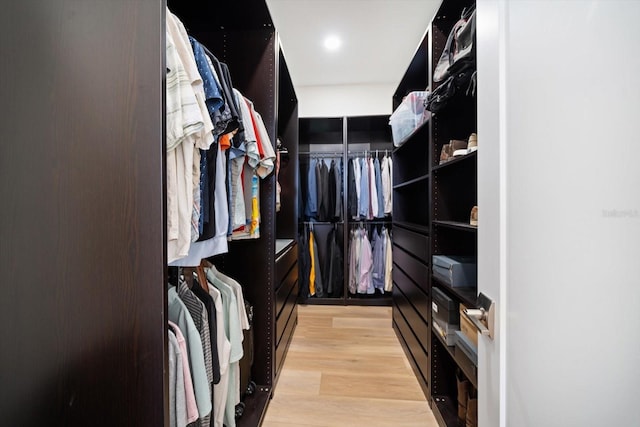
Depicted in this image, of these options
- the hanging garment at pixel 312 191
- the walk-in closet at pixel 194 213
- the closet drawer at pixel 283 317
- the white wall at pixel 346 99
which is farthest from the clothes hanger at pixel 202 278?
the white wall at pixel 346 99

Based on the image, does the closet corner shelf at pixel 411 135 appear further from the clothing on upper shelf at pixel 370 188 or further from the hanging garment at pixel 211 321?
the hanging garment at pixel 211 321

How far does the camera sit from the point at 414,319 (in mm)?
1724

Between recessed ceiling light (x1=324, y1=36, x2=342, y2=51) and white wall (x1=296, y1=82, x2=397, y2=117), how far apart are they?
70 cm

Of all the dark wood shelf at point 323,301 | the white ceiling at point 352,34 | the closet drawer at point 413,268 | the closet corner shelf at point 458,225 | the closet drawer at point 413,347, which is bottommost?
the dark wood shelf at point 323,301

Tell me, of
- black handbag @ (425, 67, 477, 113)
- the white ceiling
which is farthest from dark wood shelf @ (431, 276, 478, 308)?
the white ceiling

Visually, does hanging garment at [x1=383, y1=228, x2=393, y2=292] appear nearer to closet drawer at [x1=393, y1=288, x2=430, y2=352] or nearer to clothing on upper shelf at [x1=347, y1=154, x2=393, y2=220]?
clothing on upper shelf at [x1=347, y1=154, x2=393, y2=220]

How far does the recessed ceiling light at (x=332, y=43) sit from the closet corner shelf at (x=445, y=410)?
111 inches

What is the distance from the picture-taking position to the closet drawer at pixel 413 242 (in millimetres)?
1528

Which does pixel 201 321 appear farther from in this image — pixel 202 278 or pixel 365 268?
pixel 365 268
